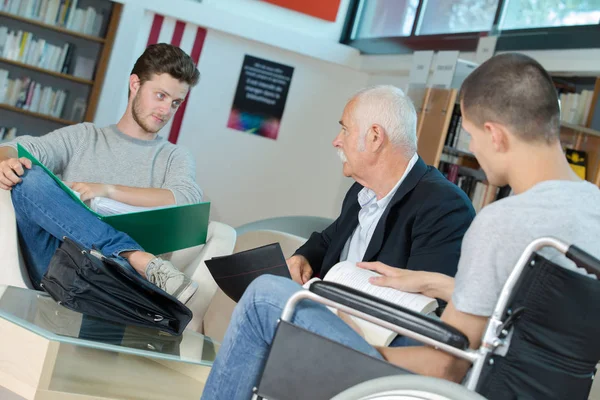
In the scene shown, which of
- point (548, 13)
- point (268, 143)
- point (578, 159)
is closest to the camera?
point (578, 159)

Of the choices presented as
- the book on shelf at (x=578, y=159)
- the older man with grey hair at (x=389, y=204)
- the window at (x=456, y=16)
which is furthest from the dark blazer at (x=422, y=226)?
the window at (x=456, y=16)

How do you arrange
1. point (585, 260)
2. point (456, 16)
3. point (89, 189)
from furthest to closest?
1. point (456, 16)
2. point (89, 189)
3. point (585, 260)

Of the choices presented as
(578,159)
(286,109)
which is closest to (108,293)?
(578,159)

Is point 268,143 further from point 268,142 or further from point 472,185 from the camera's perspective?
point 472,185

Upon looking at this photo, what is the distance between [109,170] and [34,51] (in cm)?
454

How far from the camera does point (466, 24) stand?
6.85 metres

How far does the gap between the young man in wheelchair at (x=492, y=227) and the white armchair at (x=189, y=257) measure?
1190 mm

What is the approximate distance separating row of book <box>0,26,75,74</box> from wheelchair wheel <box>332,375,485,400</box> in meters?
6.51

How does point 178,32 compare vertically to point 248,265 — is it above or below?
above

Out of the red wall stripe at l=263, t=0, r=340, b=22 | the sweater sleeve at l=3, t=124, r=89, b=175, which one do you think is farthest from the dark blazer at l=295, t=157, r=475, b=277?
the red wall stripe at l=263, t=0, r=340, b=22

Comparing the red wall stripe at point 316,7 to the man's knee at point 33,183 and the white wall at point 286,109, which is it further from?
the man's knee at point 33,183

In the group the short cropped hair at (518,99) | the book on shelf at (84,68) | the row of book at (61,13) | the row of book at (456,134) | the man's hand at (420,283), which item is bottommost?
the man's hand at (420,283)

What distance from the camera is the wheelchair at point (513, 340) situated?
142 centimetres

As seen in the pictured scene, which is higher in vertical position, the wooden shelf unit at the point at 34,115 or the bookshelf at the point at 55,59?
the bookshelf at the point at 55,59
